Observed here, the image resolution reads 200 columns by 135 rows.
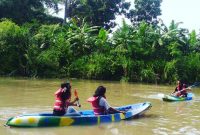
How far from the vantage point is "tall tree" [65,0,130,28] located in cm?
3572

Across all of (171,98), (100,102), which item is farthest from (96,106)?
(171,98)

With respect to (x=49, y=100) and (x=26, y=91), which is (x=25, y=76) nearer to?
(x=26, y=91)

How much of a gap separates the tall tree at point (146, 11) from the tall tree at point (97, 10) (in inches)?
33.5

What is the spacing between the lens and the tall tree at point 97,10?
3572cm

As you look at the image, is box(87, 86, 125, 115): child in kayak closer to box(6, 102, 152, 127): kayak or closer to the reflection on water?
box(6, 102, 152, 127): kayak

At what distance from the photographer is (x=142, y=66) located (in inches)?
1089

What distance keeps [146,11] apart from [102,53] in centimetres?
1055

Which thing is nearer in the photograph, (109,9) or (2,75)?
(2,75)

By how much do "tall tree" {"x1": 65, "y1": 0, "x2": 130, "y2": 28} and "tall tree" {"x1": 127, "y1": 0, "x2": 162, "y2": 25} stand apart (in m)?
0.85

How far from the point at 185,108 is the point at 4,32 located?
16.0 m

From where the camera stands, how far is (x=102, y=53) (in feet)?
94.6

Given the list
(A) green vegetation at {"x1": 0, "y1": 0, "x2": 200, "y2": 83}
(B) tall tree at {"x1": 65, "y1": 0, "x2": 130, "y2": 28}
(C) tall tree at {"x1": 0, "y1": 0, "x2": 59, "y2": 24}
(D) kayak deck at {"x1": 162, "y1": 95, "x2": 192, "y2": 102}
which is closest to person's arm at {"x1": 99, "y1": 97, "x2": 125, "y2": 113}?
(D) kayak deck at {"x1": 162, "y1": 95, "x2": 192, "y2": 102}

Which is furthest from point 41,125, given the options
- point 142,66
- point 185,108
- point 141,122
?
point 142,66

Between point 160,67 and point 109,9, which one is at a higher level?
point 109,9
